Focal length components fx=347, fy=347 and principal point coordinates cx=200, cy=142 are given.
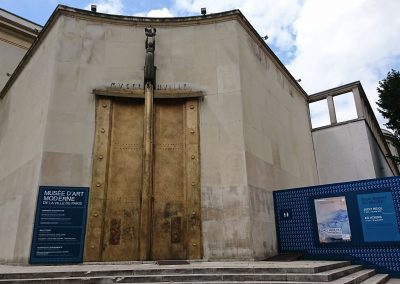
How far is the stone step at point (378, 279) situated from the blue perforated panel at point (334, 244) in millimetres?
519

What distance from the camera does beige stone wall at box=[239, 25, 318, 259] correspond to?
10.0 meters

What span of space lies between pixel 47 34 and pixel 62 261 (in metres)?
7.44

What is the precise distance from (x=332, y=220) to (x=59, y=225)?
7.16 metres

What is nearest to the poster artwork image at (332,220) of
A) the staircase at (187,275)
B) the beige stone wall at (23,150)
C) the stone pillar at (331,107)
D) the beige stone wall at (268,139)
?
the beige stone wall at (268,139)

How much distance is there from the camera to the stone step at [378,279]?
6.94 meters

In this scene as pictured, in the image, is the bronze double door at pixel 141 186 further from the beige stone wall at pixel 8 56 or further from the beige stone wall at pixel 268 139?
the beige stone wall at pixel 8 56

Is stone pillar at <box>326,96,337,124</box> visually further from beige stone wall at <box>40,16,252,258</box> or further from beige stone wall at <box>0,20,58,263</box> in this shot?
beige stone wall at <box>0,20,58,263</box>

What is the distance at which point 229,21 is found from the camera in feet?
37.7

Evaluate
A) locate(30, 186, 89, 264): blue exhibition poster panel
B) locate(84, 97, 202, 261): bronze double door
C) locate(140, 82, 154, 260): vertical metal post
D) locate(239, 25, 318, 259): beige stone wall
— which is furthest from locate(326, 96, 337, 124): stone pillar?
locate(30, 186, 89, 264): blue exhibition poster panel

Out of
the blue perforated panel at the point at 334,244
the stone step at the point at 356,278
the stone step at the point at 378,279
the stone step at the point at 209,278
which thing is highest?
the blue perforated panel at the point at 334,244

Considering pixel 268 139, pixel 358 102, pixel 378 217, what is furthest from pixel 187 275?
pixel 358 102

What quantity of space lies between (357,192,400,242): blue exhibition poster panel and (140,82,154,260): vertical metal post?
18.2 feet

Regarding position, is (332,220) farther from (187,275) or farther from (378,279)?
(187,275)

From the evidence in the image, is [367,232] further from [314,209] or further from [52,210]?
[52,210]
